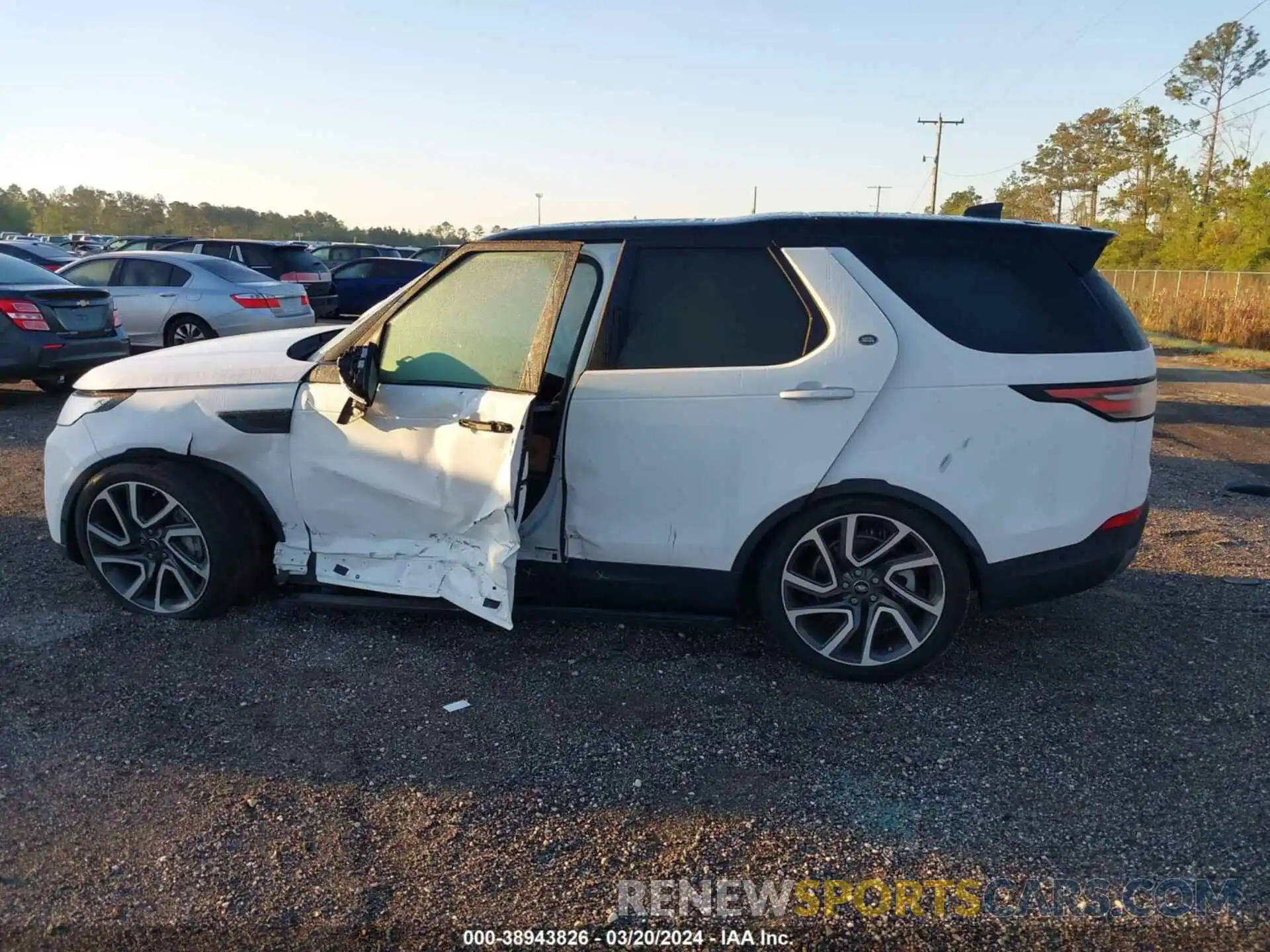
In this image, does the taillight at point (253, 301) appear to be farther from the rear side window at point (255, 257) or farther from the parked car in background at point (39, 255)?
the parked car in background at point (39, 255)

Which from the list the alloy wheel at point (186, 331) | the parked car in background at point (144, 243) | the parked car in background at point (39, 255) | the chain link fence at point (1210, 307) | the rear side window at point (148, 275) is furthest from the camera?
the chain link fence at point (1210, 307)

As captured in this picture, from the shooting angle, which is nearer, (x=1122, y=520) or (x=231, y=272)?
(x=1122, y=520)

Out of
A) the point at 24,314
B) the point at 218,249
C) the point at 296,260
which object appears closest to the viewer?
the point at 24,314

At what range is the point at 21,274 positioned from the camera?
32.4ft

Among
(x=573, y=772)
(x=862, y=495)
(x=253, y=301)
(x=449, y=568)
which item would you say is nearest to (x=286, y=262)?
(x=253, y=301)

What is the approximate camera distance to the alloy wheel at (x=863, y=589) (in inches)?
145

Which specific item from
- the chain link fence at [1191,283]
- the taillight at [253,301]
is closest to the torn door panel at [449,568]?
the taillight at [253,301]

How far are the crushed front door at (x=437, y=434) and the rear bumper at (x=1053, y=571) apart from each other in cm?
184

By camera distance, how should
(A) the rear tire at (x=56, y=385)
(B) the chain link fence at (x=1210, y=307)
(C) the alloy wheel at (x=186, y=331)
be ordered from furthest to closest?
(B) the chain link fence at (x=1210, y=307)
(C) the alloy wheel at (x=186, y=331)
(A) the rear tire at (x=56, y=385)

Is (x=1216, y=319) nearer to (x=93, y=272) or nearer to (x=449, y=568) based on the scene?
(x=93, y=272)

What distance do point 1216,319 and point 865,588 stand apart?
2376 cm

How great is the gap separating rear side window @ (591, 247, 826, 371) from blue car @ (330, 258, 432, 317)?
54.0 feet

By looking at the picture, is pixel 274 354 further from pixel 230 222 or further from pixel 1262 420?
pixel 230 222

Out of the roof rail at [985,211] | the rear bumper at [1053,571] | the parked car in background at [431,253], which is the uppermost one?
the parked car in background at [431,253]
